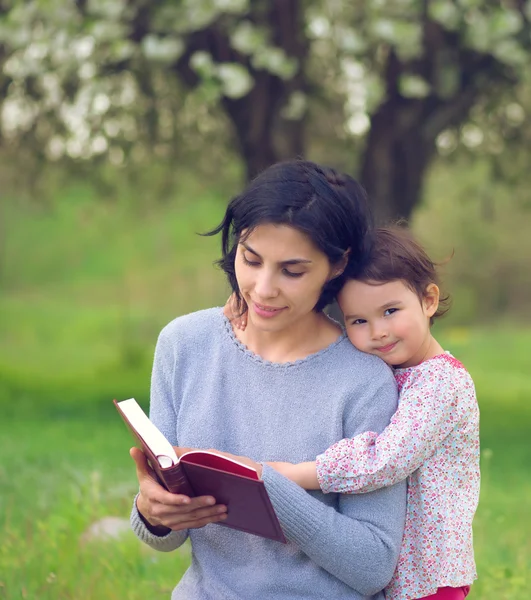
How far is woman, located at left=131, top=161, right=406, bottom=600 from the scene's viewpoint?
7.99 feet

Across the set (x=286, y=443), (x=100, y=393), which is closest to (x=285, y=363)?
(x=286, y=443)

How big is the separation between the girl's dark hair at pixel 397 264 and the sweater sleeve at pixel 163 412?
0.55 meters

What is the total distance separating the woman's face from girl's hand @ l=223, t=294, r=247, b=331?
0.15 meters

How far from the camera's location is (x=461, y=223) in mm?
16750

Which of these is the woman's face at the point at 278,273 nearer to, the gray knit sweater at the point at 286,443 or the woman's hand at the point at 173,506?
the gray knit sweater at the point at 286,443

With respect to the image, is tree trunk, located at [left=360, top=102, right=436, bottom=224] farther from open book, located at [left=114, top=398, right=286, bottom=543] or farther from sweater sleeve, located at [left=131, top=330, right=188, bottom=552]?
open book, located at [left=114, top=398, right=286, bottom=543]

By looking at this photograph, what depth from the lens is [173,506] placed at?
7.77 feet

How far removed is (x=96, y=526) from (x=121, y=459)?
2.37 metres

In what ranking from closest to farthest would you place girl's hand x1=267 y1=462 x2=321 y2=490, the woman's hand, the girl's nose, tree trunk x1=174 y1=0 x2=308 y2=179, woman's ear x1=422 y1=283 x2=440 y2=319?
the woman's hand, girl's hand x1=267 y1=462 x2=321 y2=490, the girl's nose, woman's ear x1=422 y1=283 x2=440 y2=319, tree trunk x1=174 y1=0 x2=308 y2=179

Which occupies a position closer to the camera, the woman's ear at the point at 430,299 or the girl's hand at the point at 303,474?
the girl's hand at the point at 303,474

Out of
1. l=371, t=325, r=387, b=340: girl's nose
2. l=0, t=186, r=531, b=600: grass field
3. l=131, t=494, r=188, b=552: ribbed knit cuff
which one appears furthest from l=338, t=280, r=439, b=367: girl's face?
l=0, t=186, r=531, b=600: grass field

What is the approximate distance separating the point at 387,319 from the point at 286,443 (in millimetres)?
409

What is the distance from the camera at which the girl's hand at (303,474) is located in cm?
246

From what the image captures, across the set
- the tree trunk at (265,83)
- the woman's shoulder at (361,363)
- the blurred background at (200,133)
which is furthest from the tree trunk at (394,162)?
the woman's shoulder at (361,363)
